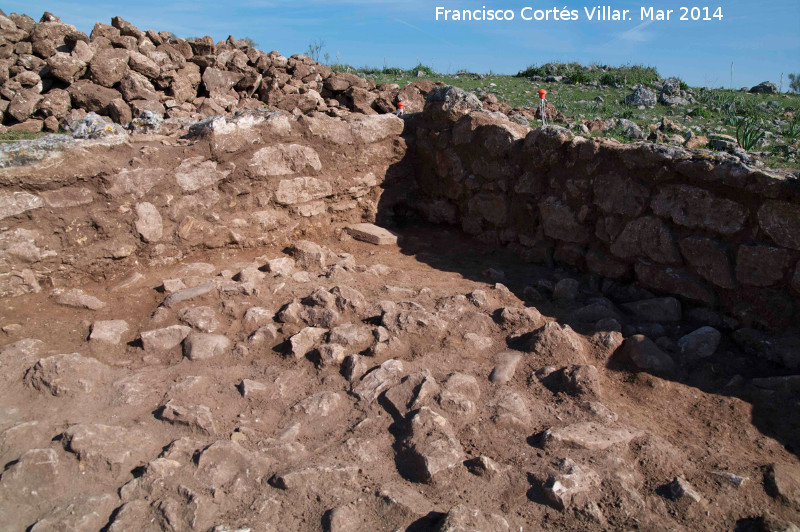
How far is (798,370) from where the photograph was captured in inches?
111

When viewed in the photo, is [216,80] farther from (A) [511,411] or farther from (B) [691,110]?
(A) [511,411]

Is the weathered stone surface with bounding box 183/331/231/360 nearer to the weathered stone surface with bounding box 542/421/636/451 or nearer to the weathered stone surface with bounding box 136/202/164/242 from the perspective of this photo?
the weathered stone surface with bounding box 136/202/164/242

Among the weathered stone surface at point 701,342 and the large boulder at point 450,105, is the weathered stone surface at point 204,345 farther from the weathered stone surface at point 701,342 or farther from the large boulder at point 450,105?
the large boulder at point 450,105

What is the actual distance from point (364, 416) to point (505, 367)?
773 millimetres

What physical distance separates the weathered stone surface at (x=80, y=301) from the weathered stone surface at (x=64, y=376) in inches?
24.8

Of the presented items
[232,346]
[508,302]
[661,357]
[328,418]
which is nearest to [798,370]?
[661,357]

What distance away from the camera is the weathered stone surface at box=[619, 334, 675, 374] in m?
2.93

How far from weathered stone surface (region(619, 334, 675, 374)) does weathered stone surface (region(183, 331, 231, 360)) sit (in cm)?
212

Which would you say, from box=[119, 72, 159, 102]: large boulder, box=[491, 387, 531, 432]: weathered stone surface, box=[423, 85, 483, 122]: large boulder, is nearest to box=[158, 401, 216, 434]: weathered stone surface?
box=[491, 387, 531, 432]: weathered stone surface

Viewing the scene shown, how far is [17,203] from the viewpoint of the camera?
130 inches

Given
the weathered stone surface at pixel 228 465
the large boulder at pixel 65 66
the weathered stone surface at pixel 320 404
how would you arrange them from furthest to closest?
1. the large boulder at pixel 65 66
2. the weathered stone surface at pixel 320 404
3. the weathered stone surface at pixel 228 465

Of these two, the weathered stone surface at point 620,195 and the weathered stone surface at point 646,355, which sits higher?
the weathered stone surface at point 620,195

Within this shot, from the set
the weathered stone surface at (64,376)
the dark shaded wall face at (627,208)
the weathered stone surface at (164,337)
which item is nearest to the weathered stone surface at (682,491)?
the dark shaded wall face at (627,208)

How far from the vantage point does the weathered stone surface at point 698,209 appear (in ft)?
10.4
